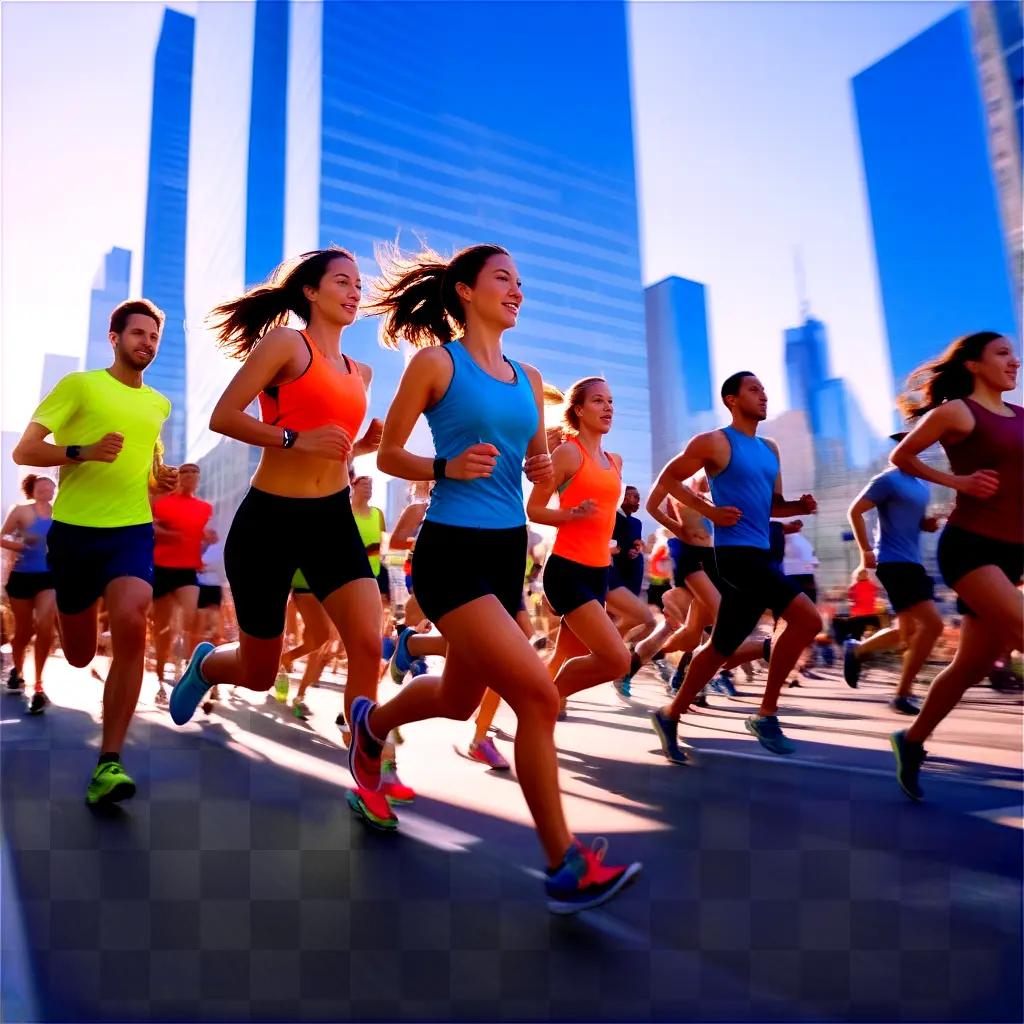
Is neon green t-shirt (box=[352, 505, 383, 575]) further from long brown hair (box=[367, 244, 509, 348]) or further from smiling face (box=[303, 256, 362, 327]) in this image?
long brown hair (box=[367, 244, 509, 348])

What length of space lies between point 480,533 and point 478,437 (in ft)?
0.96

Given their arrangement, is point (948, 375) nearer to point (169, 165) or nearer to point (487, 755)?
point (487, 755)

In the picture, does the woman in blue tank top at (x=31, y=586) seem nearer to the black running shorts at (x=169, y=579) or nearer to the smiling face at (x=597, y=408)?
the black running shorts at (x=169, y=579)

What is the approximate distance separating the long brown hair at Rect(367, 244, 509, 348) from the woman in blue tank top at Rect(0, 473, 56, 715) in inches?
180

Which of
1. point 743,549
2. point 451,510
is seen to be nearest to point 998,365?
point 743,549

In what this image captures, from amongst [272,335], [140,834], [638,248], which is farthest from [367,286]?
[638,248]

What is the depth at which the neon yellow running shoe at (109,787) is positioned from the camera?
3262mm

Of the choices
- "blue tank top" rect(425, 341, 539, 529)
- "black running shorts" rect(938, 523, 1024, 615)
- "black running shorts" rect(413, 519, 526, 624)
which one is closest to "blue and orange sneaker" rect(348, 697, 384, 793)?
"black running shorts" rect(413, 519, 526, 624)

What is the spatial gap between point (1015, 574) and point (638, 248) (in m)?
106

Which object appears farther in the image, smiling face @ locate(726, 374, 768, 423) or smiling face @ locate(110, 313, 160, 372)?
smiling face @ locate(726, 374, 768, 423)

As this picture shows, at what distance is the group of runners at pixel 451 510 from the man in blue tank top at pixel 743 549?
0.01 m

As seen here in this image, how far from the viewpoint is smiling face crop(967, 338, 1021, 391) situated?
10.7 ft

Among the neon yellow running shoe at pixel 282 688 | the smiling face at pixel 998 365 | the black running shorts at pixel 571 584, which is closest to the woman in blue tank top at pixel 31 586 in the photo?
the neon yellow running shoe at pixel 282 688

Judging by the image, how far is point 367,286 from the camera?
317cm
